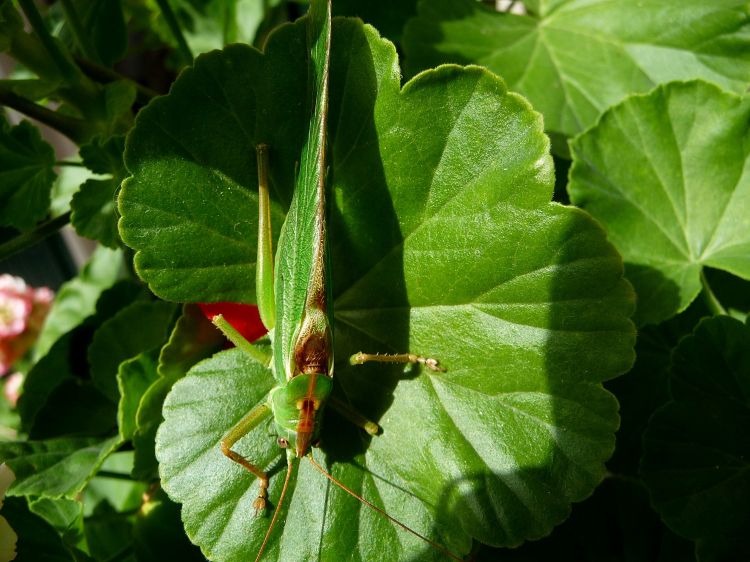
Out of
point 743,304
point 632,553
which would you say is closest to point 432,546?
point 632,553

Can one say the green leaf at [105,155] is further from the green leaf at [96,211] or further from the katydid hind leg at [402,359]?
the katydid hind leg at [402,359]

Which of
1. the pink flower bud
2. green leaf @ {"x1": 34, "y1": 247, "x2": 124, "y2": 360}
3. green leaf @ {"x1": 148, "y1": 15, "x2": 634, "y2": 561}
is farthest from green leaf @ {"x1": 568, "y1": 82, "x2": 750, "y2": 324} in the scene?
the pink flower bud

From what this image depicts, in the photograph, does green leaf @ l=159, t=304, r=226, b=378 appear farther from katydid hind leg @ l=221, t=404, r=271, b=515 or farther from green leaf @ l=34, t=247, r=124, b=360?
green leaf @ l=34, t=247, r=124, b=360

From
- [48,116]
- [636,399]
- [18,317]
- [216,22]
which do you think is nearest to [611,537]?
[636,399]

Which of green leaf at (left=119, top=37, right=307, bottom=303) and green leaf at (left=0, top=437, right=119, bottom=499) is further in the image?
green leaf at (left=0, top=437, right=119, bottom=499)

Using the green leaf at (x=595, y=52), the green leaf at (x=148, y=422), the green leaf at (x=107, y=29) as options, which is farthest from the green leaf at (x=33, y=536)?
the green leaf at (x=595, y=52)

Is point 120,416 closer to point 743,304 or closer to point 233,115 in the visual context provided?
point 233,115

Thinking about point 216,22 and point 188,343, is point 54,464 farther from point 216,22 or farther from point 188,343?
point 216,22
